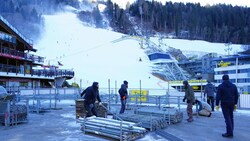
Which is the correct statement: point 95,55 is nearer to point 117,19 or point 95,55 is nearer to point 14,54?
point 14,54

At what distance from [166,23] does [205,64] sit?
92714 mm

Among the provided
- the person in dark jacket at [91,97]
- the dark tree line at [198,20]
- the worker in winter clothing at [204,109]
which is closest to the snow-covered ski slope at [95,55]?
the worker in winter clothing at [204,109]

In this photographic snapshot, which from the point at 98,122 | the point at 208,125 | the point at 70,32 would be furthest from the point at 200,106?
the point at 70,32

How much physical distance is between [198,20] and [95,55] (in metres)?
112

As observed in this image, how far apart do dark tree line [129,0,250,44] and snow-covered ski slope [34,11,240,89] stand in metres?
44.7

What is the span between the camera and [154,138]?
Answer: 28.4 ft

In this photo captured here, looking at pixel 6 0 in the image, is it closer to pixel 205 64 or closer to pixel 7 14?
pixel 7 14

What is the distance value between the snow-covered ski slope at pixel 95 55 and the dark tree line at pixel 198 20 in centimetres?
4468

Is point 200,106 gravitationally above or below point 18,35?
below

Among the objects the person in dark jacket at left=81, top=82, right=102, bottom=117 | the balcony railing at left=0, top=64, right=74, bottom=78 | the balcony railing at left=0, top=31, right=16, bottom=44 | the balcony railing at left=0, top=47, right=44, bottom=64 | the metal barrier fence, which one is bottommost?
the metal barrier fence

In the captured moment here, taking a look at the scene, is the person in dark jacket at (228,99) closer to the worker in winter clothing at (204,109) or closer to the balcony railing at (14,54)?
the worker in winter clothing at (204,109)

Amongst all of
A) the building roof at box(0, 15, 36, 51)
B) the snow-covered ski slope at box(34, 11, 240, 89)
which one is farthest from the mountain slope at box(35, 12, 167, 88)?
the building roof at box(0, 15, 36, 51)

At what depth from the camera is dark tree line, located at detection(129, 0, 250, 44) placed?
511ft

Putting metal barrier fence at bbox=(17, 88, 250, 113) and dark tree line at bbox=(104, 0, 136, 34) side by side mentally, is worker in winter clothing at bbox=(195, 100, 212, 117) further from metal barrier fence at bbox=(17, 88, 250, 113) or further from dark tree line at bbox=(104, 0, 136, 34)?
dark tree line at bbox=(104, 0, 136, 34)
